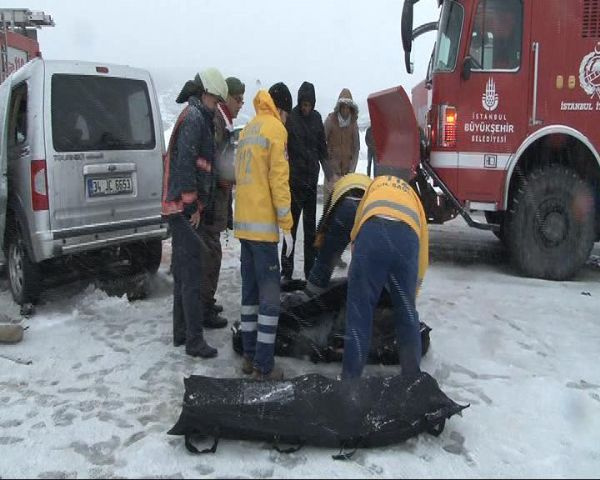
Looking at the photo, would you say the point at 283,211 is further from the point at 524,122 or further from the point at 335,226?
the point at 524,122

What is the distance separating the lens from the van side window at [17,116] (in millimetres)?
5371

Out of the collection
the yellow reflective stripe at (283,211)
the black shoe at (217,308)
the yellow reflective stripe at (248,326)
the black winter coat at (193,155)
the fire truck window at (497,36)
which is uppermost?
the fire truck window at (497,36)

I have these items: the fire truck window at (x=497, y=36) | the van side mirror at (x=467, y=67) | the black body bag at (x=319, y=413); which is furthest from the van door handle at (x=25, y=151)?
the fire truck window at (x=497, y=36)

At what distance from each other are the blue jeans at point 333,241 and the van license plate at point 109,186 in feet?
6.97

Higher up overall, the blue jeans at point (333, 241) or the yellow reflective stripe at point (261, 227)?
the yellow reflective stripe at point (261, 227)

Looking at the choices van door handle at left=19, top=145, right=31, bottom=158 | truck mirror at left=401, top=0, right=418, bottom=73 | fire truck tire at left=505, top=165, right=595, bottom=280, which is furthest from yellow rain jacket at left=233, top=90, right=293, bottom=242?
fire truck tire at left=505, top=165, right=595, bottom=280

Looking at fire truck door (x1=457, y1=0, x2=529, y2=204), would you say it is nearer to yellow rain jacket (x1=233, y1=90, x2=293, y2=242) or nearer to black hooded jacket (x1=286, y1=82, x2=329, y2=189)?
black hooded jacket (x1=286, y1=82, x2=329, y2=189)

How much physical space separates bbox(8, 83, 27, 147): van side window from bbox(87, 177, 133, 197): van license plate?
0.75 m

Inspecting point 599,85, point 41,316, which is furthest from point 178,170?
point 599,85

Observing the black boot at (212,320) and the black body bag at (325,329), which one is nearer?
the black body bag at (325,329)

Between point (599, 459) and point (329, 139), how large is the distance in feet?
15.6

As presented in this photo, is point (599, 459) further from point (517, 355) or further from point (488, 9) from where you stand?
point (488, 9)

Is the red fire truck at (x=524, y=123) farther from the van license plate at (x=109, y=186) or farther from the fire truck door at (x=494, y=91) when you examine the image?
the van license plate at (x=109, y=186)

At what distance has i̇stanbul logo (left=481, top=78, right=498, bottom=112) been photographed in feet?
20.8
